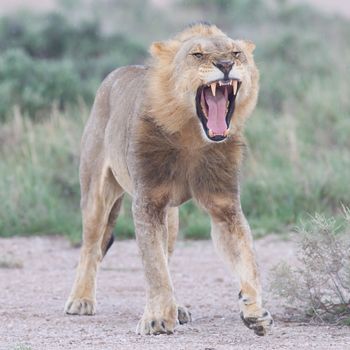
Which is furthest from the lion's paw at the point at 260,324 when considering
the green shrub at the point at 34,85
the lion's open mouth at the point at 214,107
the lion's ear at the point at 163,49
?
the green shrub at the point at 34,85

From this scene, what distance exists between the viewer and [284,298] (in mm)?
8031

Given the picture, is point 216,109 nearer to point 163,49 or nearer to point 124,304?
point 163,49

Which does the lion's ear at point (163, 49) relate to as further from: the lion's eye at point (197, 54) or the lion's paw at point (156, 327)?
the lion's paw at point (156, 327)

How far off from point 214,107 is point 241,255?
864 mm

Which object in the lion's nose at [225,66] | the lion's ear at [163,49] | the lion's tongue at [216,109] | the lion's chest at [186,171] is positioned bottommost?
Answer: the lion's chest at [186,171]

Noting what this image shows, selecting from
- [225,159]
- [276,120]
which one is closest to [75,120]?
[276,120]

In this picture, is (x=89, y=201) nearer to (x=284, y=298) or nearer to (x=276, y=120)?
(x=284, y=298)

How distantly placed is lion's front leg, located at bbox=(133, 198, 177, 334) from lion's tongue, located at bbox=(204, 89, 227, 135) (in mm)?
589

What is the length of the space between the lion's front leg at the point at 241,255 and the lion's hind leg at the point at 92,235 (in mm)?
1356

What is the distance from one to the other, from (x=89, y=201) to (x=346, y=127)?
20.6 feet

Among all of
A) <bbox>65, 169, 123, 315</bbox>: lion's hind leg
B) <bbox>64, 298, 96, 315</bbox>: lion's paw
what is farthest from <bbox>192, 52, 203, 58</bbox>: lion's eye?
<bbox>64, 298, 96, 315</bbox>: lion's paw

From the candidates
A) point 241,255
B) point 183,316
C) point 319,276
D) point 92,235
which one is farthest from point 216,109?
point 92,235

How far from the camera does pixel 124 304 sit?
28.3 ft

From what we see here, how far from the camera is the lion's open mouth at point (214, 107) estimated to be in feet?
22.9
